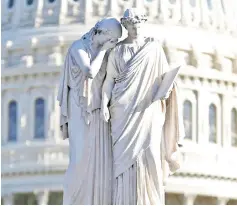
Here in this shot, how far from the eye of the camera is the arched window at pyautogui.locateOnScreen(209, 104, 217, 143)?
9319cm

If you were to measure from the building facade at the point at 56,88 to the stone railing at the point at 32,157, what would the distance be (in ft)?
0.16

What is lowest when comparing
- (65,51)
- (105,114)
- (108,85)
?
(105,114)

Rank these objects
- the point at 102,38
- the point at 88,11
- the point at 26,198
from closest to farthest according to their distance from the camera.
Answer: the point at 102,38, the point at 26,198, the point at 88,11

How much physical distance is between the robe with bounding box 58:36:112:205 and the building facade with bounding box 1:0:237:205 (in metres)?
68.6

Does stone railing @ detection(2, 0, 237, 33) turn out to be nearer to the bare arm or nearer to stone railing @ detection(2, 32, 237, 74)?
stone railing @ detection(2, 32, 237, 74)

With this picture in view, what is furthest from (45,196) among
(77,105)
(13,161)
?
(77,105)

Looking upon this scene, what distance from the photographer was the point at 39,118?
92.1 meters

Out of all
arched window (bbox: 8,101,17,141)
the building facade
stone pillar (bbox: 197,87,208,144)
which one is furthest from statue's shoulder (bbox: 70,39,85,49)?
stone pillar (bbox: 197,87,208,144)

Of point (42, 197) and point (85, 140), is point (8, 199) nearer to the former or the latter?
point (42, 197)

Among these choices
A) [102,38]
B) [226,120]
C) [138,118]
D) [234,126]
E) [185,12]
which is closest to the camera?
[138,118]

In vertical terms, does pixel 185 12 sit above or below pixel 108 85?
above

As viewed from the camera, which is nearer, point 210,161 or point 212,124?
point 210,161

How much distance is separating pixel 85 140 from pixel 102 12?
74.8 m

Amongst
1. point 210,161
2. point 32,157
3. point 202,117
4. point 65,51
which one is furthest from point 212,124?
point 32,157
